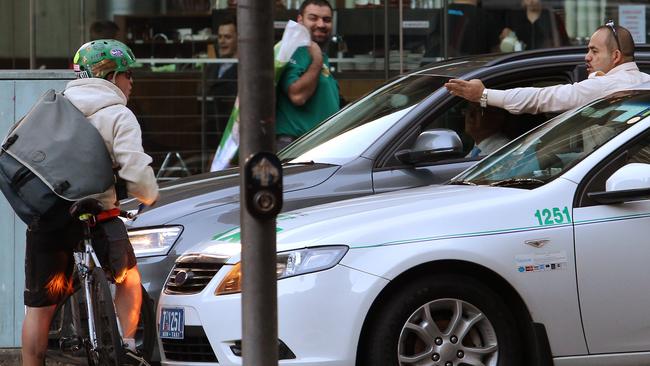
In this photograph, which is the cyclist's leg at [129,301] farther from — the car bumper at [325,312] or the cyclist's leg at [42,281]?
the car bumper at [325,312]

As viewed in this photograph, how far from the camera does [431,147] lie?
23.6 ft

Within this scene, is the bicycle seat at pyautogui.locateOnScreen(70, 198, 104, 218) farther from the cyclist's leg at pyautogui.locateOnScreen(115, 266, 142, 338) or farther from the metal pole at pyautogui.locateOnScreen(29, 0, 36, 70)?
the metal pole at pyautogui.locateOnScreen(29, 0, 36, 70)

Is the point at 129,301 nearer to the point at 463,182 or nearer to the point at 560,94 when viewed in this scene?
the point at 463,182

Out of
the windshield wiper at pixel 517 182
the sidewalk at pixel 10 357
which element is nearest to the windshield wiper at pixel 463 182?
the windshield wiper at pixel 517 182

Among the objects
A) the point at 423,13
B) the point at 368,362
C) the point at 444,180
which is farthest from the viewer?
the point at 423,13

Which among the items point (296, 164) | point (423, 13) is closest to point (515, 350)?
point (296, 164)

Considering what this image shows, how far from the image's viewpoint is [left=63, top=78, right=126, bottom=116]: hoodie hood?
19.8 ft

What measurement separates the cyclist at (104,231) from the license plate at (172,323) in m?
0.15

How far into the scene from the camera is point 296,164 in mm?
7539

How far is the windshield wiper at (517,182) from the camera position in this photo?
6.13 metres

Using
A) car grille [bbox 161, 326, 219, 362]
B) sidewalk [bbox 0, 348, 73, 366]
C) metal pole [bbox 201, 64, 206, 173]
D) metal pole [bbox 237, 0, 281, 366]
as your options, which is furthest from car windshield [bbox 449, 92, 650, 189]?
metal pole [bbox 201, 64, 206, 173]

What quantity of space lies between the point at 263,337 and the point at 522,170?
2.31m

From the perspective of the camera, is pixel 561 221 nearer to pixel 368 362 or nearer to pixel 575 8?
pixel 368 362

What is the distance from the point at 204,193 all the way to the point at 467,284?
1952 mm
